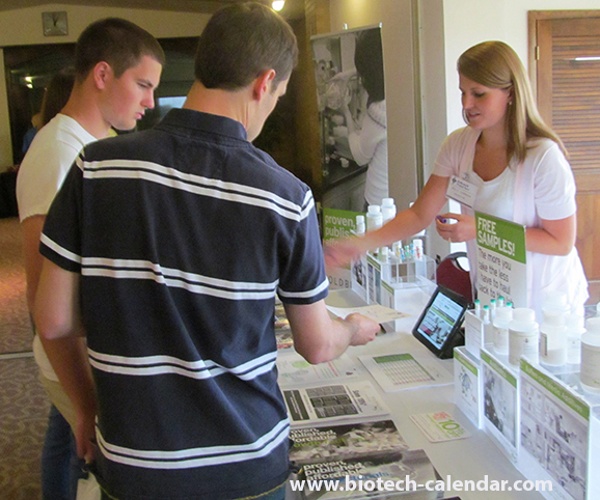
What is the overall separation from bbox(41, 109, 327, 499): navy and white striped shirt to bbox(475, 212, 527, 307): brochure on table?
2.00ft

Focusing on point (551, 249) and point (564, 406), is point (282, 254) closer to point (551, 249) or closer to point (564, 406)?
point (564, 406)

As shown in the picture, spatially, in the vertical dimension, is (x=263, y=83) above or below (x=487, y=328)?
above

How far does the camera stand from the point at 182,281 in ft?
2.94

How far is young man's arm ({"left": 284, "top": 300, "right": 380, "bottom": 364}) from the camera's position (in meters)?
1.00

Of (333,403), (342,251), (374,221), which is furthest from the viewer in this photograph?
(374,221)

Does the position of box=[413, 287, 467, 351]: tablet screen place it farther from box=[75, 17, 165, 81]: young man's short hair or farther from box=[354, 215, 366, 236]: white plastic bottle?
Answer: box=[75, 17, 165, 81]: young man's short hair

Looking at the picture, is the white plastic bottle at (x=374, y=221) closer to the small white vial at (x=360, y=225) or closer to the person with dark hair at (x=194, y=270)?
the small white vial at (x=360, y=225)

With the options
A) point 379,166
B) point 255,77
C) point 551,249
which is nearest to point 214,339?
point 255,77

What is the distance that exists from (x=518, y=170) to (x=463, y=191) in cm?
21

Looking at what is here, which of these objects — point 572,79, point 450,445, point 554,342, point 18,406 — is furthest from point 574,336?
point 572,79

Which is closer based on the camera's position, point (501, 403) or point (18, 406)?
point (501, 403)

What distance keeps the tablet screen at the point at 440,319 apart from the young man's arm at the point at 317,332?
22.9 inches

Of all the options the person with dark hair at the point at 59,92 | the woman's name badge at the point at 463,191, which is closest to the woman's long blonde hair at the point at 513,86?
the woman's name badge at the point at 463,191

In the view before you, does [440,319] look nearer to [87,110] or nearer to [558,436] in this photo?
[558,436]
